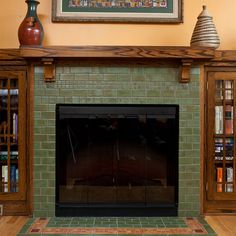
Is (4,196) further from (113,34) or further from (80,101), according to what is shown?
(113,34)

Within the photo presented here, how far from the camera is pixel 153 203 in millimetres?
2912

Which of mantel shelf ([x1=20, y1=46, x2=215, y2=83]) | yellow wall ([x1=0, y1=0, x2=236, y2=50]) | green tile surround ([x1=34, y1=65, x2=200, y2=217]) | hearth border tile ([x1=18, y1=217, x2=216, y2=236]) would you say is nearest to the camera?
hearth border tile ([x1=18, y1=217, x2=216, y2=236])

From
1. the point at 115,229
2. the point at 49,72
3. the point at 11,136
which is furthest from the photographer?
the point at 11,136

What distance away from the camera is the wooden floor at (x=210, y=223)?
8.30ft

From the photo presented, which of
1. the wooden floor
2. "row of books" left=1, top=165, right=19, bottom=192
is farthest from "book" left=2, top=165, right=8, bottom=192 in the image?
the wooden floor

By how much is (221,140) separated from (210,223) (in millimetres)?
747

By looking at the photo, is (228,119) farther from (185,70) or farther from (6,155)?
(6,155)

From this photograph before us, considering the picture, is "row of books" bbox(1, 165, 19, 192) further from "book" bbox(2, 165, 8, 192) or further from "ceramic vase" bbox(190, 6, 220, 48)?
"ceramic vase" bbox(190, 6, 220, 48)

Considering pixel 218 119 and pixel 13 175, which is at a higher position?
pixel 218 119

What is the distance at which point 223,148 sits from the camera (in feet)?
9.70

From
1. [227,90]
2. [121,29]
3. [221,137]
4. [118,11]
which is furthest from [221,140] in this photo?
[118,11]

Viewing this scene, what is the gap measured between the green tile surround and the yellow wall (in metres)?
0.31

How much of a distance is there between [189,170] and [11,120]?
5.51ft

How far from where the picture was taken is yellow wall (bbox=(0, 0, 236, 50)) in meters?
2.99
